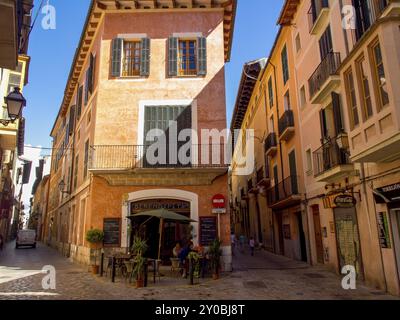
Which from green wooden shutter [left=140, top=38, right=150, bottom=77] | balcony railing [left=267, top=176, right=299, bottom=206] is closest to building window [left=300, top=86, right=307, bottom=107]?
balcony railing [left=267, top=176, right=299, bottom=206]

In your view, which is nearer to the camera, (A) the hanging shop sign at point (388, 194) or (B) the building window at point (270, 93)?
(A) the hanging shop sign at point (388, 194)

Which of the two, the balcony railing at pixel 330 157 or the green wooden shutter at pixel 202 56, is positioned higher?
the green wooden shutter at pixel 202 56

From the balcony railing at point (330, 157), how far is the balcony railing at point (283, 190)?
377 centimetres

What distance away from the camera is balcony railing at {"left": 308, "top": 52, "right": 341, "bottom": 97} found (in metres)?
A: 12.6

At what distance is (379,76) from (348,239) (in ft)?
21.0

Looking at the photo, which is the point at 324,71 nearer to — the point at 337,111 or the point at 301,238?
the point at 337,111

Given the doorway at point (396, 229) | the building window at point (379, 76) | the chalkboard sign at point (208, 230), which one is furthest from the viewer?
the chalkboard sign at point (208, 230)

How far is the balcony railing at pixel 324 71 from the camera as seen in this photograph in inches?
498

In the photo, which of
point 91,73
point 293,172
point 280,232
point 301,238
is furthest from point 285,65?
point 91,73

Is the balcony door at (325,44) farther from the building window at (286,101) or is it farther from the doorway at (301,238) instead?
the doorway at (301,238)

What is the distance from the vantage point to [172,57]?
1552 cm

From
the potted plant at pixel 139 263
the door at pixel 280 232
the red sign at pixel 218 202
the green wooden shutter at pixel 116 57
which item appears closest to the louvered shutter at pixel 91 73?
the green wooden shutter at pixel 116 57

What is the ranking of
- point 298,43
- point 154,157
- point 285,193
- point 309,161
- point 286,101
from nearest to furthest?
point 154,157
point 309,161
point 298,43
point 285,193
point 286,101

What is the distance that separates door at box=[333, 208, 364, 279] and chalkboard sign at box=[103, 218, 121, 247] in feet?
29.1
